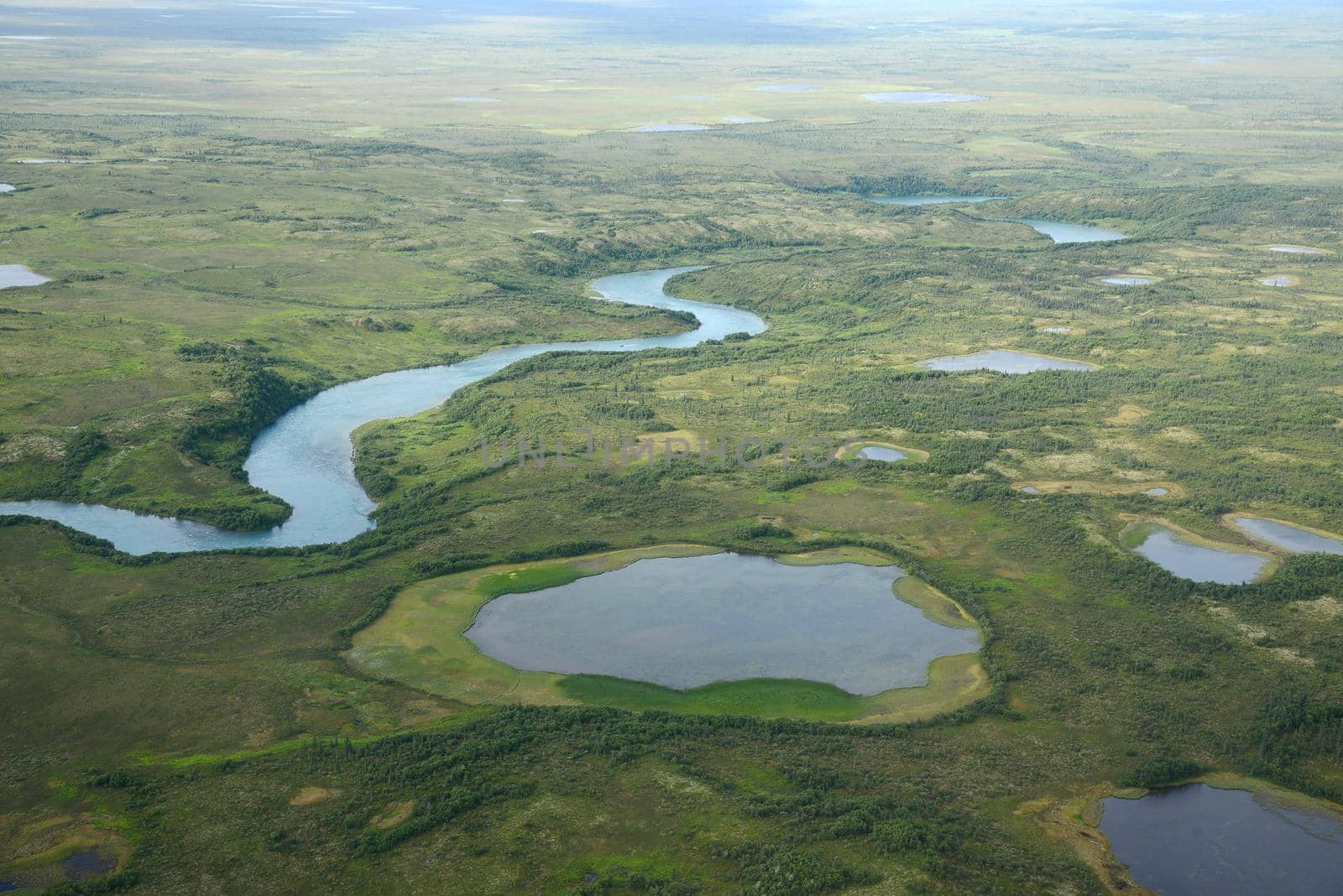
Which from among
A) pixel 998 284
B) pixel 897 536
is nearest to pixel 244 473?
pixel 897 536

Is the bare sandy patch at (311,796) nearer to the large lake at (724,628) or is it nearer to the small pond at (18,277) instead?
the large lake at (724,628)

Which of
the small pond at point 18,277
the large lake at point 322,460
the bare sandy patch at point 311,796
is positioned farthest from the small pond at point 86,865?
the small pond at point 18,277

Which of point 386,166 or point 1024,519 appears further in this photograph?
point 386,166

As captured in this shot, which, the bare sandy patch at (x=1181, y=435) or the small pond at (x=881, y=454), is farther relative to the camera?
the bare sandy patch at (x=1181, y=435)

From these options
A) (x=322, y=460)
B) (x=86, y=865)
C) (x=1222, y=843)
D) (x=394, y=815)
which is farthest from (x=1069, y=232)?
(x=86, y=865)

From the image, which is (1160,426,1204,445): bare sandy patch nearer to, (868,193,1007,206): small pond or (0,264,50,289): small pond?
(0,264,50,289): small pond

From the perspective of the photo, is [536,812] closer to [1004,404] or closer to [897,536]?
[897,536]
